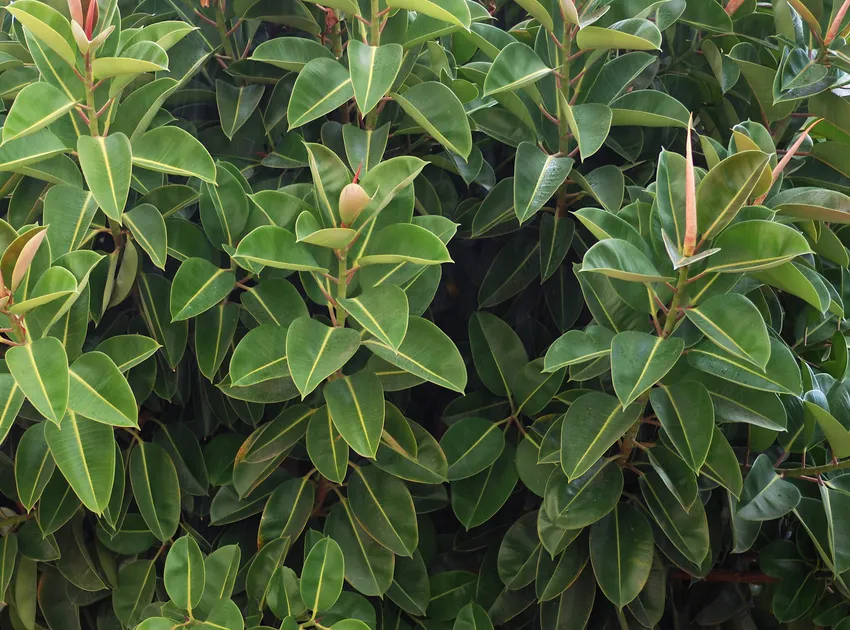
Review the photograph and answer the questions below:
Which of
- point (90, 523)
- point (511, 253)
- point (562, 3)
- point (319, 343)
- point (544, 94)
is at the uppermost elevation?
point (562, 3)

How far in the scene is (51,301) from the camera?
3.03 ft

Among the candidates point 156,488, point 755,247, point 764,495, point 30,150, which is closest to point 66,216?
point 30,150

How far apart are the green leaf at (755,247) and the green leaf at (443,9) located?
0.42 metres

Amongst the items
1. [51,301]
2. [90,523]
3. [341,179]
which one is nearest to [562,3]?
[341,179]

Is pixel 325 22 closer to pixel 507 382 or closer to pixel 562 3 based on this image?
pixel 562 3

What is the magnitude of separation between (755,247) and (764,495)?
0.39 m

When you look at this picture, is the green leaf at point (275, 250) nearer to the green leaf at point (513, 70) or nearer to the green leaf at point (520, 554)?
the green leaf at point (513, 70)

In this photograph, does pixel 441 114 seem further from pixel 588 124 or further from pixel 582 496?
pixel 582 496

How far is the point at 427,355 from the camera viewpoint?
98cm

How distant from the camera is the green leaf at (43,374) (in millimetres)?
843

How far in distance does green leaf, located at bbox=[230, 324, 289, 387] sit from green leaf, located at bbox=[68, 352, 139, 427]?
0.12 metres

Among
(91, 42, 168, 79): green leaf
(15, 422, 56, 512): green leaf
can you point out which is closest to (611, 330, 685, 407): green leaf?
(91, 42, 168, 79): green leaf

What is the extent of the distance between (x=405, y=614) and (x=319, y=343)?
0.61 metres

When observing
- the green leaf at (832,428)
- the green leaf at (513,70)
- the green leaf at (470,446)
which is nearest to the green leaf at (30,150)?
the green leaf at (513,70)
